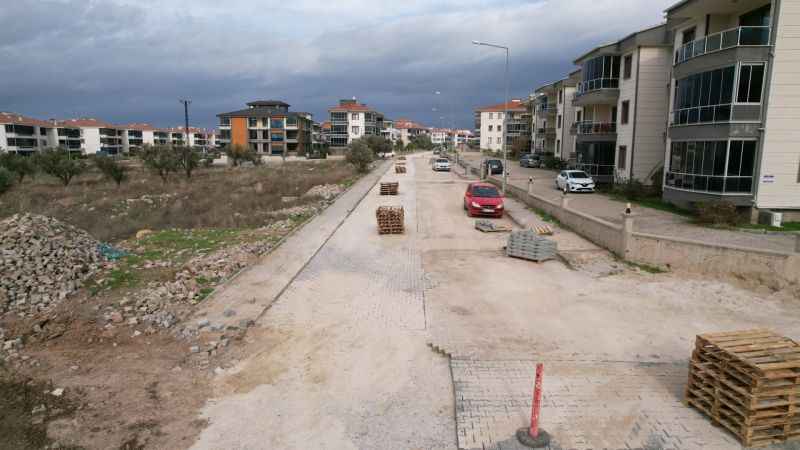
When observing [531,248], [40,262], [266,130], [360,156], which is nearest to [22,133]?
[266,130]

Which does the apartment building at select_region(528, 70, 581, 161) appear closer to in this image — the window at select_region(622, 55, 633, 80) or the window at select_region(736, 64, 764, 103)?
the window at select_region(622, 55, 633, 80)

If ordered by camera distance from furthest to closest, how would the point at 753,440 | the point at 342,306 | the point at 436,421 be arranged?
the point at 342,306 → the point at 436,421 → the point at 753,440

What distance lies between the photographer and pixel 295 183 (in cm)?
4009

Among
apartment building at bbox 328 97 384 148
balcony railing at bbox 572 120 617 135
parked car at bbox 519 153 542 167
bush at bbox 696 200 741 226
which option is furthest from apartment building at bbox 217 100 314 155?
bush at bbox 696 200 741 226

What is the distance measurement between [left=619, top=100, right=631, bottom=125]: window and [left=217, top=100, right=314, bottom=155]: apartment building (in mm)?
70611

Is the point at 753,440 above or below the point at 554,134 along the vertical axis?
below

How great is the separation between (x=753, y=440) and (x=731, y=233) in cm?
1339

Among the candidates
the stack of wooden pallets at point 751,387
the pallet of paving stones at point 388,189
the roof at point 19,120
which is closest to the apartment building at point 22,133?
the roof at point 19,120

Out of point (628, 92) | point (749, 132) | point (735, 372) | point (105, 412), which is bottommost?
point (105, 412)

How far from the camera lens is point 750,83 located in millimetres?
18859

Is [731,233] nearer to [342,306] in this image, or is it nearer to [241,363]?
[342,306]

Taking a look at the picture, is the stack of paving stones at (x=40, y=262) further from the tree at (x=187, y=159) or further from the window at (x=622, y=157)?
the tree at (x=187, y=159)

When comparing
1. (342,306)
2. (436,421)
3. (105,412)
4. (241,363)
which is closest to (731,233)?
(342,306)

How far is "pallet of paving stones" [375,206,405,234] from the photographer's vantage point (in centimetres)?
1875
